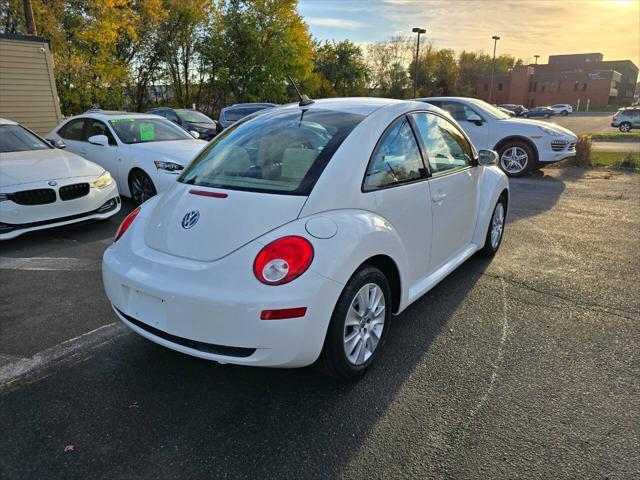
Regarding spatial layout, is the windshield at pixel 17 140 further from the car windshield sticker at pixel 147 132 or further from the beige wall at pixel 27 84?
the beige wall at pixel 27 84

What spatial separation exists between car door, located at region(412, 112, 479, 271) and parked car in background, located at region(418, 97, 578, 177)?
6.51 meters

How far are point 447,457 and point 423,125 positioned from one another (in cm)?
233

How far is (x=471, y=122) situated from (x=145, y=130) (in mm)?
7214

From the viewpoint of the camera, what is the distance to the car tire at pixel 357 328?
7.98 feet

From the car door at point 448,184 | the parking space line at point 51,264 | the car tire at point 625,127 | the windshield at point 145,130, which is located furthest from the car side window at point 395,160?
the car tire at point 625,127

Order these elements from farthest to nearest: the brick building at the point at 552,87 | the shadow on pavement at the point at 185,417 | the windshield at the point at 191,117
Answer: the brick building at the point at 552,87 < the windshield at the point at 191,117 < the shadow on pavement at the point at 185,417

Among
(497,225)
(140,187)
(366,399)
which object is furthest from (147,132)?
(366,399)

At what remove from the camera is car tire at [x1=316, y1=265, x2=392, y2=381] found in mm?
2434

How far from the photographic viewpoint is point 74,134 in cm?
815

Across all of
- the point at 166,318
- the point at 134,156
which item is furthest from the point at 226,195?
the point at 134,156

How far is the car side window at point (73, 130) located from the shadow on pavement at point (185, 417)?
6.21 metres

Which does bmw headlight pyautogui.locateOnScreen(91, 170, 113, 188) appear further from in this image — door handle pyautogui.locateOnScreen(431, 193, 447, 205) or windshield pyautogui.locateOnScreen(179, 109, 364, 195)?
door handle pyautogui.locateOnScreen(431, 193, 447, 205)

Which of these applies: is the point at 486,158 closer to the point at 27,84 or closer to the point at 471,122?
the point at 471,122

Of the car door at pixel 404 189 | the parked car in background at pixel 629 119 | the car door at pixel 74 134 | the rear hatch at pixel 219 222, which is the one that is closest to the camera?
the rear hatch at pixel 219 222
